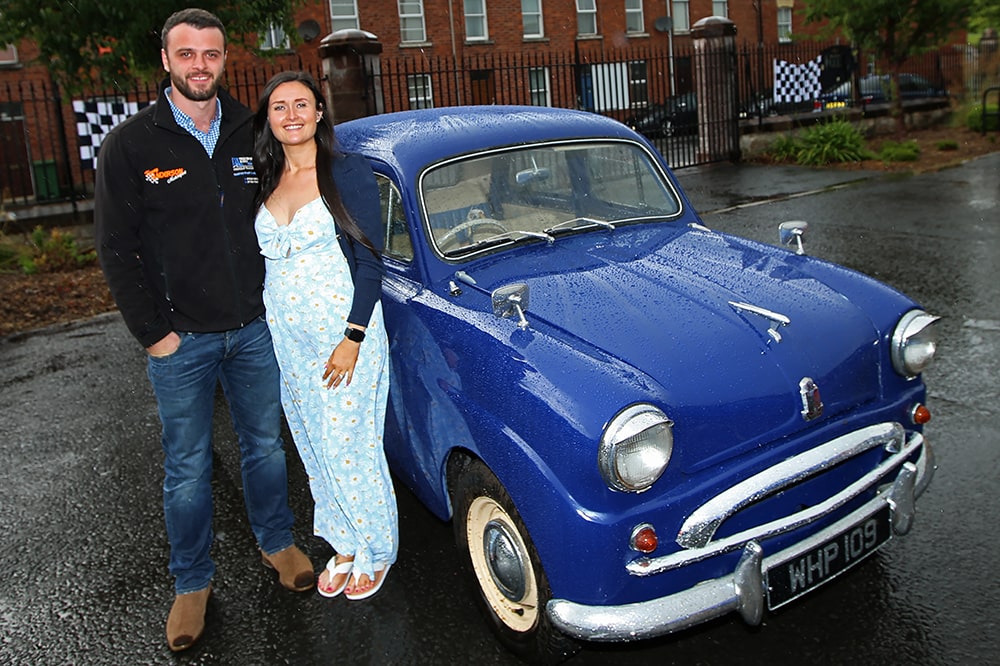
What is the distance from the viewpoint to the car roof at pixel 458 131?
150 inches

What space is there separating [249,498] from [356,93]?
10.5m

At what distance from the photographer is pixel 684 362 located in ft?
9.04

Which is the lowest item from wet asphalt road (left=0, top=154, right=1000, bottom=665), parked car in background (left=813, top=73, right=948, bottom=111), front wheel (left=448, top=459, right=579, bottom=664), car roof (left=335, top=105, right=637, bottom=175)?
wet asphalt road (left=0, top=154, right=1000, bottom=665)

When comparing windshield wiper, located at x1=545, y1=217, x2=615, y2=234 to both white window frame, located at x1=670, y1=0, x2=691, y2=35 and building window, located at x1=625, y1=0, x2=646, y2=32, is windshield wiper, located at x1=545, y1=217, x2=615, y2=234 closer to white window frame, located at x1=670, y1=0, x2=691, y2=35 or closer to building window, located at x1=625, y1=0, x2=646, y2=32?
building window, located at x1=625, y1=0, x2=646, y2=32

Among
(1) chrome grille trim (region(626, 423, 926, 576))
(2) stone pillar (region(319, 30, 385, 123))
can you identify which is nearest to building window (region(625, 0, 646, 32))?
(2) stone pillar (region(319, 30, 385, 123))

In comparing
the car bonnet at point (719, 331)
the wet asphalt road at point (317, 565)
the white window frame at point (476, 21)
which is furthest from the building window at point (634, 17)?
the car bonnet at point (719, 331)

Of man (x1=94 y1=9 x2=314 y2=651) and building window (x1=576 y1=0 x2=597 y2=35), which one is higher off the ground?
building window (x1=576 y1=0 x2=597 y2=35)

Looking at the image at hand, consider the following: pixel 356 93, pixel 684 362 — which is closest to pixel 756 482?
pixel 684 362

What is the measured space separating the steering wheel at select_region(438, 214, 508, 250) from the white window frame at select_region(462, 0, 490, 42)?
26.3 metres

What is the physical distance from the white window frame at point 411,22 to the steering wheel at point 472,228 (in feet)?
83.0

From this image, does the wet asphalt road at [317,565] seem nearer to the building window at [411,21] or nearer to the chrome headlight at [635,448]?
the chrome headlight at [635,448]

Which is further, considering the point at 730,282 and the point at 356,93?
the point at 356,93

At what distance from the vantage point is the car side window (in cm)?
372

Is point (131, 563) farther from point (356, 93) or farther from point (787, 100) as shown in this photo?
point (787, 100)
